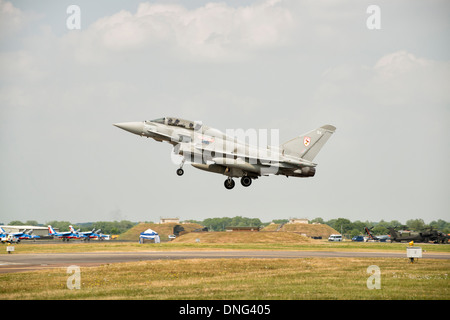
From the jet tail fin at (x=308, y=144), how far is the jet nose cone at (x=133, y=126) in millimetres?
13618

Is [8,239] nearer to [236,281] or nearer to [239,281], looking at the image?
[236,281]

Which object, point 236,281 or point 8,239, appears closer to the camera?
point 236,281

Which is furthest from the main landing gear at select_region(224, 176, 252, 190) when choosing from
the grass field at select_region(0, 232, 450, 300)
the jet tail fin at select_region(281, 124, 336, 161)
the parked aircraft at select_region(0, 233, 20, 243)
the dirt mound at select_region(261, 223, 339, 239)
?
the dirt mound at select_region(261, 223, 339, 239)

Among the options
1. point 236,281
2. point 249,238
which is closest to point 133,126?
point 236,281

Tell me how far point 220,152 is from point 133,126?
8.32 meters

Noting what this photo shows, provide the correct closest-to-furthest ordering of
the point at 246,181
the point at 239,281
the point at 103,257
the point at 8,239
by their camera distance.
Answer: the point at 239,281, the point at 246,181, the point at 103,257, the point at 8,239

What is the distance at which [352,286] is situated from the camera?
96.8 ft

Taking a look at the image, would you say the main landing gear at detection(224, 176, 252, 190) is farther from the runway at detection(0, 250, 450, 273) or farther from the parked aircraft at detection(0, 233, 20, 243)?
the parked aircraft at detection(0, 233, 20, 243)

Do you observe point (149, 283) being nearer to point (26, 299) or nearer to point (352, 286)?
point (26, 299)

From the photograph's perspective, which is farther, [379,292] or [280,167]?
[280,167]

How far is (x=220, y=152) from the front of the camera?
152ft

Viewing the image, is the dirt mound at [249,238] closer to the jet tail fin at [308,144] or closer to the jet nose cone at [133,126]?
the jet tail fin at [308,144]
